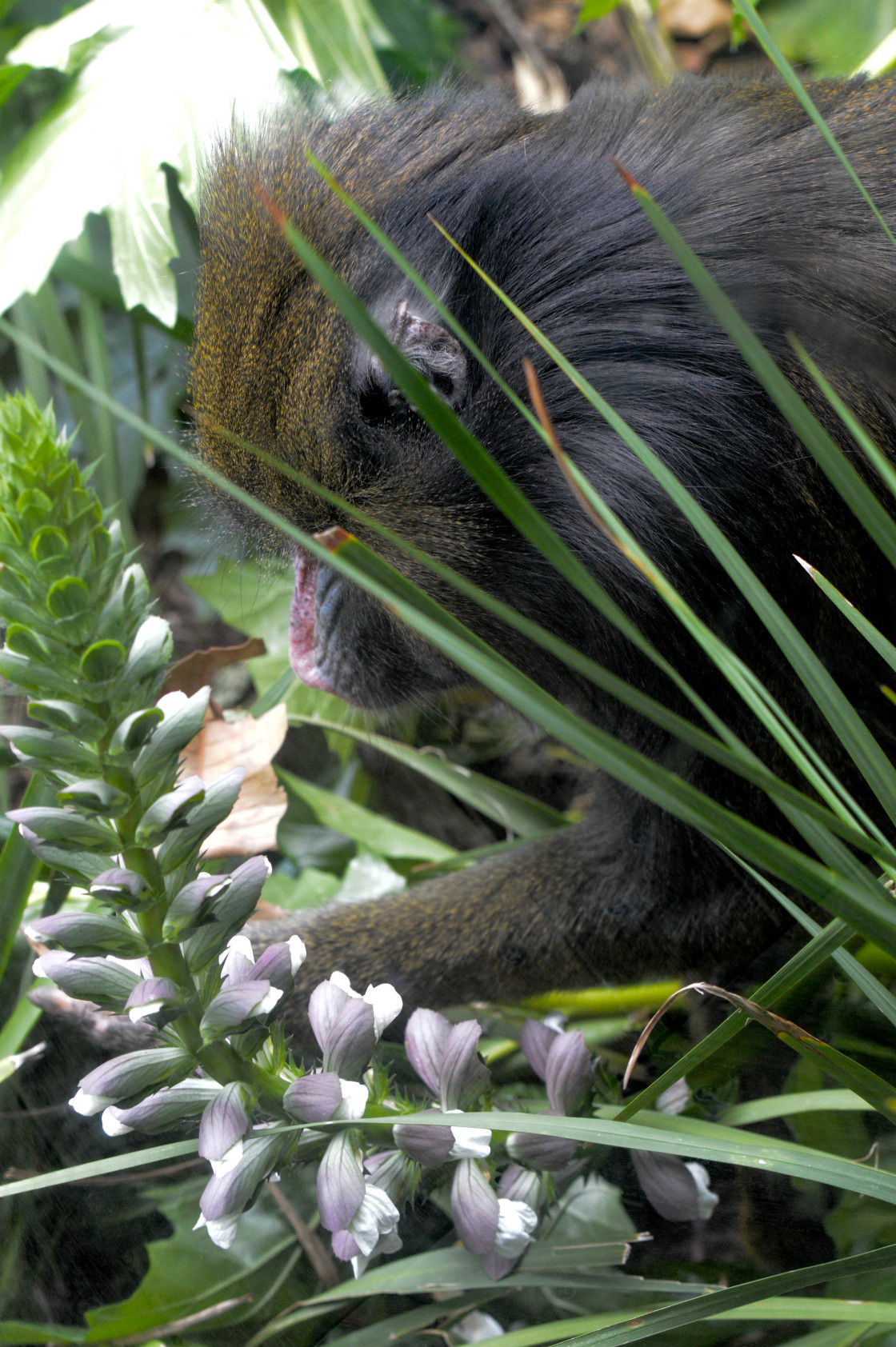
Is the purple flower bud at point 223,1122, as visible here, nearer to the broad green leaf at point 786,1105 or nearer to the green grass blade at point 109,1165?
the green grass blade at point 109,1165

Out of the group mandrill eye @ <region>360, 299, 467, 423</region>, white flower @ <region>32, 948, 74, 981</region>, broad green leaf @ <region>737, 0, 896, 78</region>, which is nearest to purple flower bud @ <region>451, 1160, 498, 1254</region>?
white flower @ <region>32, 948, 74, 981</region>

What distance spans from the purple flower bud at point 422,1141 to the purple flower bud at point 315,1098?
6 centimetres

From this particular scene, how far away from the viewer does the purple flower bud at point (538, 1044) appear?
3.23 ft

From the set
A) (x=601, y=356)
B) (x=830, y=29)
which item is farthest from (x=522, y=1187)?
(x=830, y=29)

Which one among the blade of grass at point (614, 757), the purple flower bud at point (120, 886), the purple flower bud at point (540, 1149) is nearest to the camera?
the blade of grass at point (614, 757)

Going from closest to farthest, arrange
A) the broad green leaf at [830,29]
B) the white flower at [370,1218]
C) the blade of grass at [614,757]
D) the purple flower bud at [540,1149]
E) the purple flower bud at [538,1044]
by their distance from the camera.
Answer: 1. the blade of grass at [614,757]
2. the white flower at [370,1218]
3. the purple flower bud at [540,1149]
4. the purple flower bud at [538,1044]
5. the broad green leaf at [830,29]

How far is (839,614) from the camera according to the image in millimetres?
1148

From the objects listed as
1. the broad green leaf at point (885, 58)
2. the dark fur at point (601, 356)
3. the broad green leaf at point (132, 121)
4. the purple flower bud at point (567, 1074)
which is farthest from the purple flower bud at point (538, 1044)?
the broad green leaf at point (885, 58)

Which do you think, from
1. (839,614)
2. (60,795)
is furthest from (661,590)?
(839,614)

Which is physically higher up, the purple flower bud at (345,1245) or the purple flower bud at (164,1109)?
the purple flower bud at (164,1109)

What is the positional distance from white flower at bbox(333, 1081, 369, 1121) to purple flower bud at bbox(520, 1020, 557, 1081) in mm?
257

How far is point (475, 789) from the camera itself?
1813mm

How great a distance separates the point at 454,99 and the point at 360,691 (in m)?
0.77

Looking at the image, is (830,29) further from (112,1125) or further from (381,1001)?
(112,1125)
